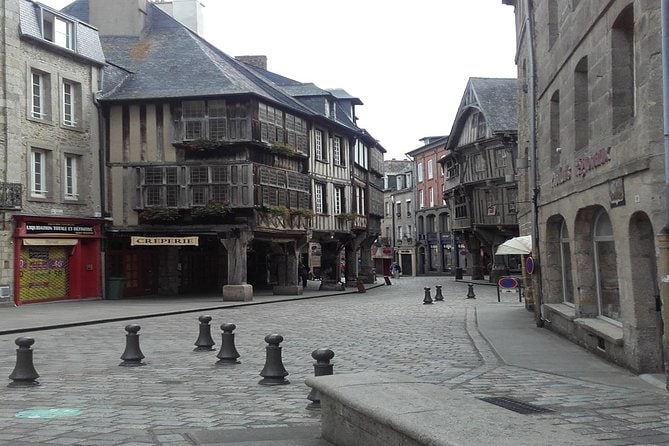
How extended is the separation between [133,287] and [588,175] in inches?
894

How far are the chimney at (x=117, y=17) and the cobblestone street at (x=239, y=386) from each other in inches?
770

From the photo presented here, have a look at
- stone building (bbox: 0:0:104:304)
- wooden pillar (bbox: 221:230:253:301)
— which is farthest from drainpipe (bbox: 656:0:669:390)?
wooden pillar (bbox: 221:230:253:301)

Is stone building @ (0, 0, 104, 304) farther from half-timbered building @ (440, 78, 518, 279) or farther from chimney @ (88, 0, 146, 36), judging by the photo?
half-timbered building @ (440, 78, 518, 279)

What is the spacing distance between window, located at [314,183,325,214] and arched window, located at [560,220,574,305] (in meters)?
19.5

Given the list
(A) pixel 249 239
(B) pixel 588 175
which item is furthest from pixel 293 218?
(B) pixel 588 175

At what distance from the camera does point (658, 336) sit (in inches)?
329

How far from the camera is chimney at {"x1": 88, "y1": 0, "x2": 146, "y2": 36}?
1253 inches

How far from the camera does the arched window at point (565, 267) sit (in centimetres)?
1348

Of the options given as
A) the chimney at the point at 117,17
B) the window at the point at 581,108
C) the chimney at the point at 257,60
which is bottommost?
the window at the point at 581,108

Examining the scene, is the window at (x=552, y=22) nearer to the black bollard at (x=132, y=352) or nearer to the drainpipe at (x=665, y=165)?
the drainpipe at (x=665, y=165)

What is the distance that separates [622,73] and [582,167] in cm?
183

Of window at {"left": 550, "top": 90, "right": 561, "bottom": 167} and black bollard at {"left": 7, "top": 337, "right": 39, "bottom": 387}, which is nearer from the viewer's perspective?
black bollard at {"left": 7, "top": 337, "right": 39, "bottom": 387}

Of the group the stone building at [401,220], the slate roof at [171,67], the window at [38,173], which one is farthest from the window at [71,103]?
the stone building at [401,220]

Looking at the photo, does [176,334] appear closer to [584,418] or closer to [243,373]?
[243,373]
